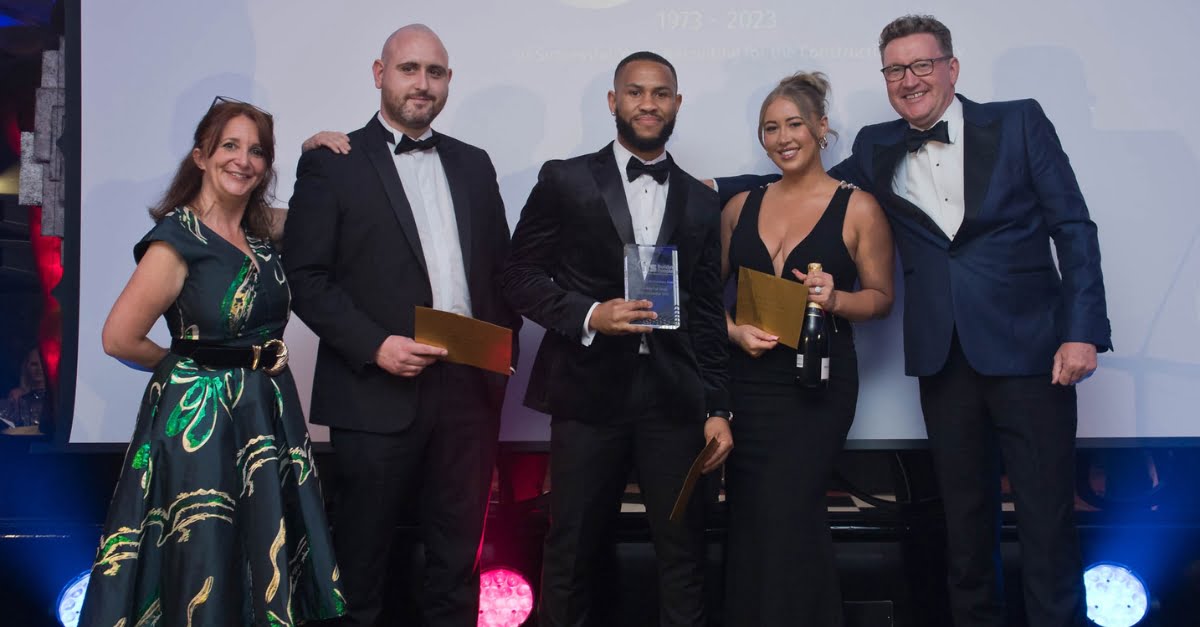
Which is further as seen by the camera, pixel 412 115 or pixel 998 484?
pixel 998 484

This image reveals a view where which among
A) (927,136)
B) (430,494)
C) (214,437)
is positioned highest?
(927,136)

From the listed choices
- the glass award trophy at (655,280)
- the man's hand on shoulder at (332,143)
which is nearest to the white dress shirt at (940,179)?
the glass award trophy at (655,280)

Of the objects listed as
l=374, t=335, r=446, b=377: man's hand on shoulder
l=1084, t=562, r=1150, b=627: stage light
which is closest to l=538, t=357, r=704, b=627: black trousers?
l=374, t=335, r=446, b=377: man's hand on shoulder

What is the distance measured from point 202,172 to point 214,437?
2.32 ft

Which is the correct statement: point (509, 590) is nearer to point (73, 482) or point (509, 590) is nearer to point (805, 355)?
point (805, 355)

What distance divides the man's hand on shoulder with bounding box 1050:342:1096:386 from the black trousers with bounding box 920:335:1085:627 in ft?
0.28

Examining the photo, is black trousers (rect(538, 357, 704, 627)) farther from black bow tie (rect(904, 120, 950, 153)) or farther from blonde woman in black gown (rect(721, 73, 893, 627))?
black bow tie (rect(904, 120, 950, 153))

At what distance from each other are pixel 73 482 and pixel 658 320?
2496 millimetres

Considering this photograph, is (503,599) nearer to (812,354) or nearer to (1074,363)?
(812,354)

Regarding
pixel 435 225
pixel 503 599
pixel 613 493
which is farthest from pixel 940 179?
pixel 503 599

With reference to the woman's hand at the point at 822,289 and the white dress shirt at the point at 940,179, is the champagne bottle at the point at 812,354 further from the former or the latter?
the white dress shirt at the point at 940,179

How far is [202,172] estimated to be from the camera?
225cm

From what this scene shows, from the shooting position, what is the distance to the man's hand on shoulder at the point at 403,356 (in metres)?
2.19

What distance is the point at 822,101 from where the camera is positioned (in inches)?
99.7
